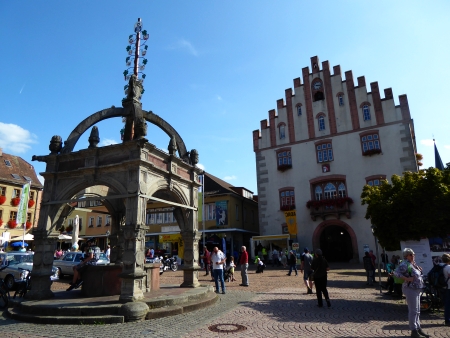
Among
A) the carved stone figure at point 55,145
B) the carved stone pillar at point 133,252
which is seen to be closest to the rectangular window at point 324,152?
the carved stone pillar at point 133,252

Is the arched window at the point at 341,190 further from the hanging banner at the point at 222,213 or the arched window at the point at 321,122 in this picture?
the hanging banner at the point at 222,213

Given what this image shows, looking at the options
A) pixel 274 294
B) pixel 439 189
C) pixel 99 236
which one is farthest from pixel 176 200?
pixel 99 236

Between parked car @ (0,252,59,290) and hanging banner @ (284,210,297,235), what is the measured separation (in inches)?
691

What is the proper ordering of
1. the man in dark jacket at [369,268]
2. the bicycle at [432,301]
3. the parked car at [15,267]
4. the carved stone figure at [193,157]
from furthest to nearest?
the parked car at [15,267], the man in dark jacket at [369,268], the carved stone figure at [193,157], the bicycle at [432,301]

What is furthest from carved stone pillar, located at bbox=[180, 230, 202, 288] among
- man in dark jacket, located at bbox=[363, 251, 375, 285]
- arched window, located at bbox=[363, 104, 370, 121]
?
arched window, located at bbox=[363, 104, 370, 121]

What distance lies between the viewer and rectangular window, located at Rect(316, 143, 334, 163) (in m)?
28.0

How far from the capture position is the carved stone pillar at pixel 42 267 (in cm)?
909

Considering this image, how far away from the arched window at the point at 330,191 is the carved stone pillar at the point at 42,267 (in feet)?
74.7

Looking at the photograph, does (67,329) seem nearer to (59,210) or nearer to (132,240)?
(132,240)

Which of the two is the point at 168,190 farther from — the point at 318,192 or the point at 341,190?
the point at 341,190

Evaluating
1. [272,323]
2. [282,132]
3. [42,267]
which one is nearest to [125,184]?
[42,267]

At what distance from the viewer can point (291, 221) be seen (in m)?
26.6

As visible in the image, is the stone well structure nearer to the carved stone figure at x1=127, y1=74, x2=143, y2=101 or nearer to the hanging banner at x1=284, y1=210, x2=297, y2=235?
the carved stone figure at x1=127, y1=74, x2=143, y2=101

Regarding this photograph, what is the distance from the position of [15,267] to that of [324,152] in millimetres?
23684
